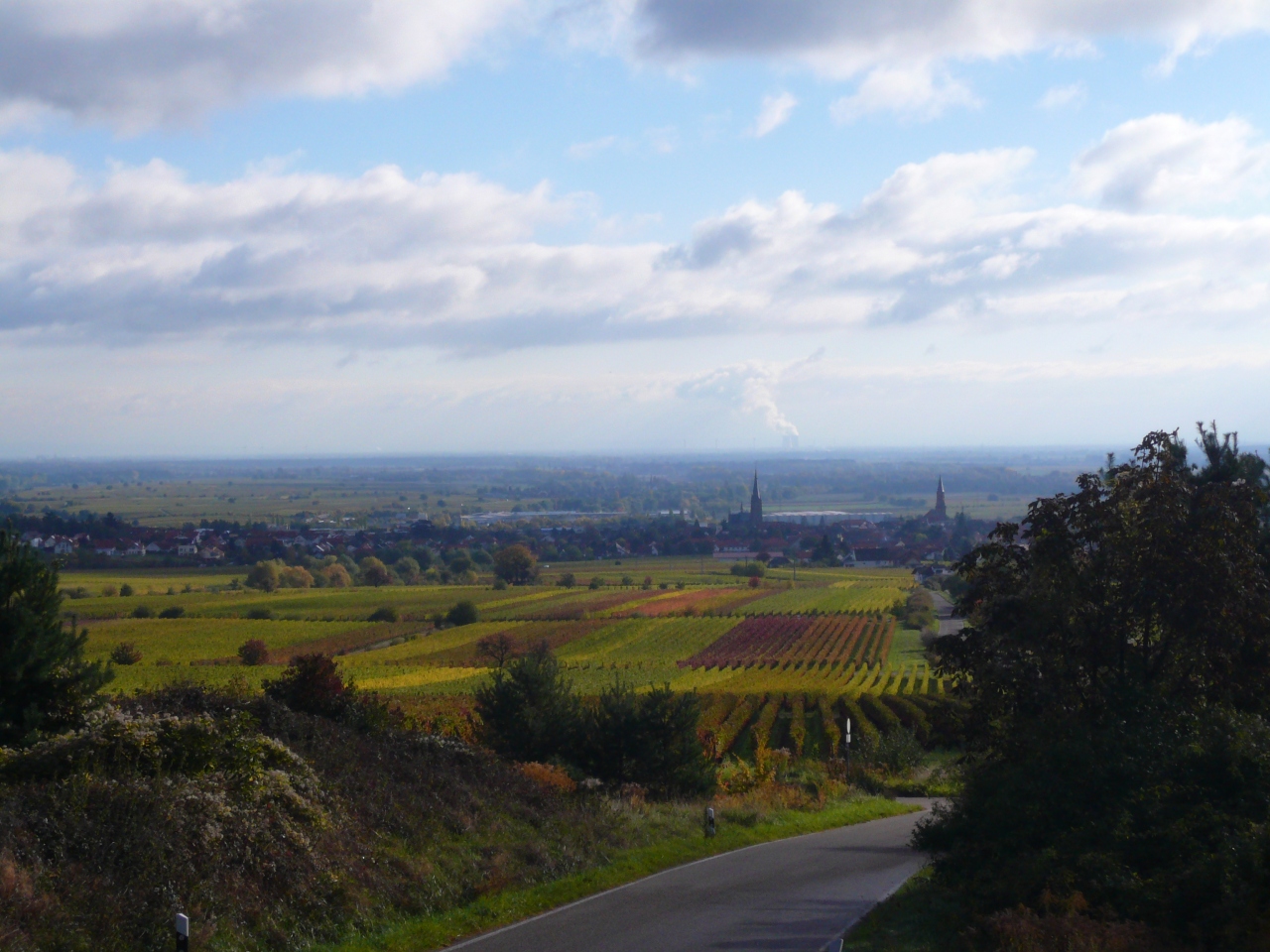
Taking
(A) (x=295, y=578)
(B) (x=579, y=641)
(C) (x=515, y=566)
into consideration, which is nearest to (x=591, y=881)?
(B) (x=579, y=641)

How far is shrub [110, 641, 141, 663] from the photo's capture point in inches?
1815

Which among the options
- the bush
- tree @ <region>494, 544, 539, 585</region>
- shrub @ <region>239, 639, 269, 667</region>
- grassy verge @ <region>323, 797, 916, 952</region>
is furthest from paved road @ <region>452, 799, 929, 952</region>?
tree @ <region>494, 544, 539, 585</region>

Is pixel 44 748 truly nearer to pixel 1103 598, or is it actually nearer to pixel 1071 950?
pixel 1071 950

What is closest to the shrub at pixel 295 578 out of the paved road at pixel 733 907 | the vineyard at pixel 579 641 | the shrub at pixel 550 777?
the vineyard at pixel 579 641

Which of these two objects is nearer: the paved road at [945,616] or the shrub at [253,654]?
the shrub at [253,654]

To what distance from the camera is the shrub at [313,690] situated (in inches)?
611

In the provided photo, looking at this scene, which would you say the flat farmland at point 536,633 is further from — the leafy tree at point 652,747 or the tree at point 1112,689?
the tree at point 1112,689

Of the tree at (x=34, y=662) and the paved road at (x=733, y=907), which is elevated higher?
the tree at (x=34, y=662)

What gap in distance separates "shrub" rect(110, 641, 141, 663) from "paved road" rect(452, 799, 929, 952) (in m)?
38.7

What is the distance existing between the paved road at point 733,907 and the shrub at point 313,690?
18.4 feet

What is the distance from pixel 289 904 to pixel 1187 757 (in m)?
7.96

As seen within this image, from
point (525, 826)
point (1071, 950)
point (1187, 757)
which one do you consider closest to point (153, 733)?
point (525, 826)

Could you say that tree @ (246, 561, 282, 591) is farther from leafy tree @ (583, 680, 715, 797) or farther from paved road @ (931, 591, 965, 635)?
leafy tree @ (583, 680, 715, 797)

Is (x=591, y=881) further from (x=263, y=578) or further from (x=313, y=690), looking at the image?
(x=263, y=578)
